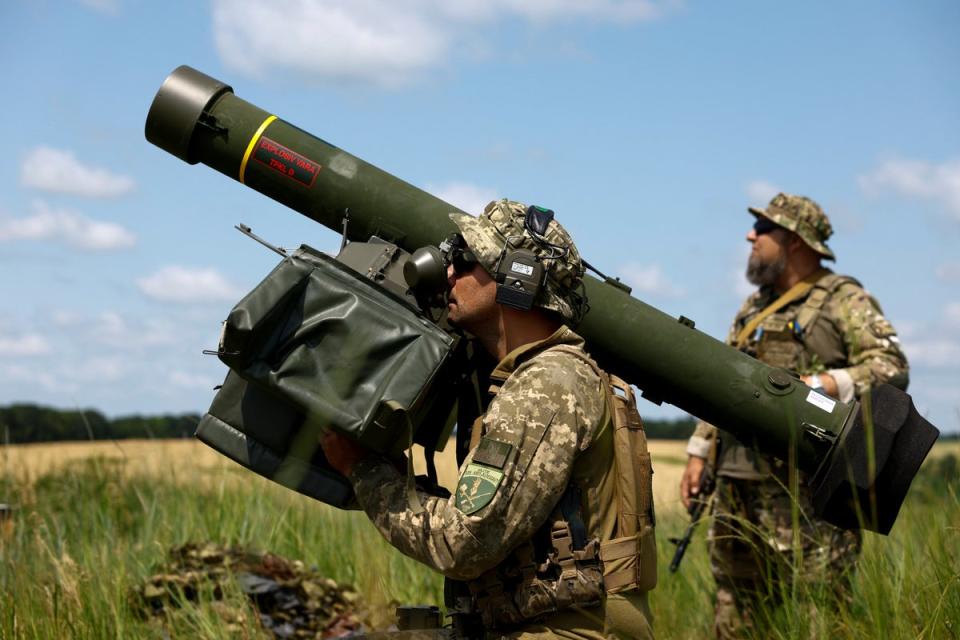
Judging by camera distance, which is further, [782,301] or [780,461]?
[782,301]

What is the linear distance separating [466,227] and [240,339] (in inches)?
33.5

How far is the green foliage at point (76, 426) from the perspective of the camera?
23.9 feet

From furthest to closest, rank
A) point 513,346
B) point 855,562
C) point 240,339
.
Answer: point 855,562 < point 513,346 < point 240,339

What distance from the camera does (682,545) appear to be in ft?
21.6

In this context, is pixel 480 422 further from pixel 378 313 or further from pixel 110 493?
pixel 110 493

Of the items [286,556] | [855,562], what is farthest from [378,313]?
[286,556]

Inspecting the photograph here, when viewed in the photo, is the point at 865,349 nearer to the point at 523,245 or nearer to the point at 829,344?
the point at 829,344

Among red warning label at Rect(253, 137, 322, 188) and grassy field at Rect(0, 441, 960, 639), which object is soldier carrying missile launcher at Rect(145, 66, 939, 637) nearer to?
red warning label at Rect(253, 137, 322, 188)

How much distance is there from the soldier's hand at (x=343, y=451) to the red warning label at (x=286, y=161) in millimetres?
1325

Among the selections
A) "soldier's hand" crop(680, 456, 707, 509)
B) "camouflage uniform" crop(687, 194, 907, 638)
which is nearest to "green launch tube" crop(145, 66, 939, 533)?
"camouflage uniform" crop(687, 194, 907, 638)

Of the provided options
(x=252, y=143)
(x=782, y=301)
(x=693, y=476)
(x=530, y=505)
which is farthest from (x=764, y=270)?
(x=530, y=505)

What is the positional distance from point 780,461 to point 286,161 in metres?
Result: 2.95

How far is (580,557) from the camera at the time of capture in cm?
357

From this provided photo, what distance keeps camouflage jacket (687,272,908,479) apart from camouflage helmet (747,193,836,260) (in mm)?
207
